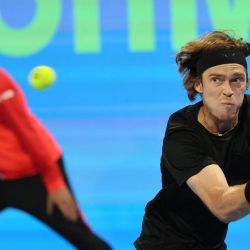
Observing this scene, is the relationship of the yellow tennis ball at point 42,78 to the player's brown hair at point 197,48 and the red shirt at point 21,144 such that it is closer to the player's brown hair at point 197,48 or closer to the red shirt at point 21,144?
the red shirt at point 21,144

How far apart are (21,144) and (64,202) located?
0.11 meters

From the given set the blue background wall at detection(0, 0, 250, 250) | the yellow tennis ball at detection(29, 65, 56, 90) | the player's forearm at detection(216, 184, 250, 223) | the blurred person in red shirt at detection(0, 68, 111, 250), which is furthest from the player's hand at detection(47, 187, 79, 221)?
the blue background wall at detection(0, 0, 250, 250)

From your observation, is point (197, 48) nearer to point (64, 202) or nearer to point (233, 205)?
point (233, 205)

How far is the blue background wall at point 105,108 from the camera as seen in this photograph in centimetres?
186

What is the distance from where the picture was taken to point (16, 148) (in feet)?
3.55

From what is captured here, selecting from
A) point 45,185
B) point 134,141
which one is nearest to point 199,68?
point 134,141

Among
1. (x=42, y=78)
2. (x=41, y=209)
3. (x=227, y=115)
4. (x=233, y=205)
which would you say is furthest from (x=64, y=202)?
(x=227, y=115)

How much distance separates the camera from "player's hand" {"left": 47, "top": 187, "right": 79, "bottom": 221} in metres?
1.05

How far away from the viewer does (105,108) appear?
6.15 ft

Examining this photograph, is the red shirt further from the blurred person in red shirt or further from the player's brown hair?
the player's brown hair

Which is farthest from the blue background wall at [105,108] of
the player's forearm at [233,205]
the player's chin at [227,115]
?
the player's forearm at [233,205]

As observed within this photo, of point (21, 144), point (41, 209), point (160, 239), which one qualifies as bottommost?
point (160, 239)

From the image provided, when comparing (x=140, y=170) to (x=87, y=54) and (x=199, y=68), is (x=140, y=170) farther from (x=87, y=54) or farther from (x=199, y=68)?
(x=199, y=68)

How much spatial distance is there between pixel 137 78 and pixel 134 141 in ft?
0.59
